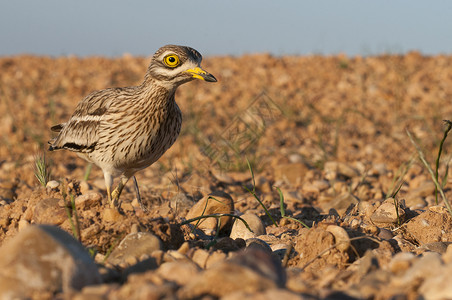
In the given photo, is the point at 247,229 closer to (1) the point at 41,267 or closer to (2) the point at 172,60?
(2) the point at 172,60

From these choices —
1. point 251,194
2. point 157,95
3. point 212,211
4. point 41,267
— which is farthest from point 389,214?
point 41,267

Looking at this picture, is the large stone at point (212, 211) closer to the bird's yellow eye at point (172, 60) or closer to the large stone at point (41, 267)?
the bird's yellow eye at point (172, 60)

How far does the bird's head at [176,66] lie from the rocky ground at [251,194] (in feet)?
2.99

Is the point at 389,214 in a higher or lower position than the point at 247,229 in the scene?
higher

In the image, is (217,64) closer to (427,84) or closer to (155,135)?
(427,84)

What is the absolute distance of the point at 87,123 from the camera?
4.83 metres

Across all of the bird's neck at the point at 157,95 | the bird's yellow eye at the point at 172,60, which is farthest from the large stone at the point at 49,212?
the bird's yellow eye at the point at 172,60

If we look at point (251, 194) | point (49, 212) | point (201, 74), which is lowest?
point (251, 194)

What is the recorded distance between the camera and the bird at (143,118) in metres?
4.38

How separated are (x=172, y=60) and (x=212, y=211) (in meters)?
1.22

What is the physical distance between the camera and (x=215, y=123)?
9766mm

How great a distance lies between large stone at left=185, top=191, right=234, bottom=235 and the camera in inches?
164

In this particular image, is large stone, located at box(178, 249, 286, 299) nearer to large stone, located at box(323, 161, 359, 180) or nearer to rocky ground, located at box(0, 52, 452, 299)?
rocky ground, located at box(0, 52, 452, 299)

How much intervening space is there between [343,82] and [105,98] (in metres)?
8.26
